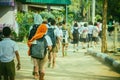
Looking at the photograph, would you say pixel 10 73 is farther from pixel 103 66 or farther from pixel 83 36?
pixel 83 36

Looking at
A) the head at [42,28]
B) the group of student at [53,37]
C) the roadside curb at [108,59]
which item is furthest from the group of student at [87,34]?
the head at [42,28]

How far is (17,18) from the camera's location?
34.2 meters

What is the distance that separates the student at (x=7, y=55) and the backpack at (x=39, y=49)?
2550mm

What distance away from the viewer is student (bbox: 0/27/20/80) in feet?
32.3

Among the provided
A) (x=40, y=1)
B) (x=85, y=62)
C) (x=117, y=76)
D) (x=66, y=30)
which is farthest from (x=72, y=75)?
(x=40, y=1)


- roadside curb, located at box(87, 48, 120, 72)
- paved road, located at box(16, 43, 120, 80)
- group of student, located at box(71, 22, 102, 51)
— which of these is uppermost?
group of student, located at box(71, 22, 102, 51)

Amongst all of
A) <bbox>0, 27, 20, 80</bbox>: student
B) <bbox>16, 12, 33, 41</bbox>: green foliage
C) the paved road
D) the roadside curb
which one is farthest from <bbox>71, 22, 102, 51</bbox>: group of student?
<bbox>0, 27, 20, 80</bbox>: student

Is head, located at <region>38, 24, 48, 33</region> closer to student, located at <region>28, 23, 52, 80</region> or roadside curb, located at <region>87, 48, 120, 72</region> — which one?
student, located at <region>28, 23, 52, 80</region>

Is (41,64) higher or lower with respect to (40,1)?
lower

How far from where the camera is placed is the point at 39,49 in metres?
12.6

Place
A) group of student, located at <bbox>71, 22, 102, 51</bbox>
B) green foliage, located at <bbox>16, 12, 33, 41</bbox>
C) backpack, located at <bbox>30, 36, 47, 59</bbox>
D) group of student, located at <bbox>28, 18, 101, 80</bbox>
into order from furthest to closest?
green foliage, located at <bbox>16, 12, 33, 41</bbox>
group of student, located at <bbox>71, 22, 102, 51</bbox>
group of student, located at <bbox>28, 18, 101, 80</bbox>
backpack, located at <bbox>30, 36, 47, 59</bbox>

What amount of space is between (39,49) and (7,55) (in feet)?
8.77

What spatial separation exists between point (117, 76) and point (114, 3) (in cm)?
2389

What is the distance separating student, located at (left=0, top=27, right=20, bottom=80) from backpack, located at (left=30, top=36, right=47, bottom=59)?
2.55 meters
